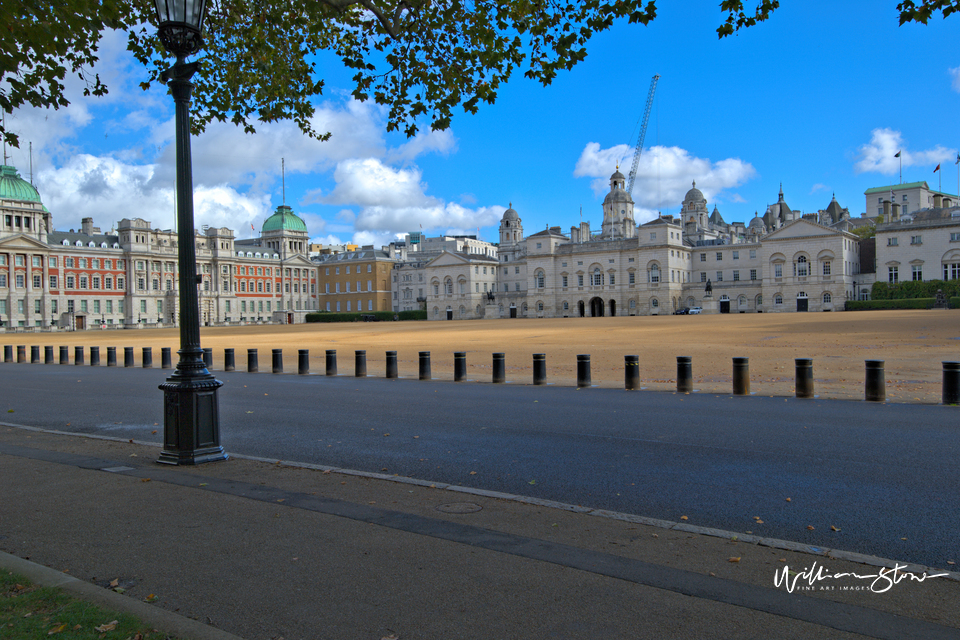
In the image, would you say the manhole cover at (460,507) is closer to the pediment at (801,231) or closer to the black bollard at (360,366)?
the black bollard at (360,366)

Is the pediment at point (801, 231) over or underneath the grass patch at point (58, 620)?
over

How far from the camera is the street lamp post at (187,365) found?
7.68 metres

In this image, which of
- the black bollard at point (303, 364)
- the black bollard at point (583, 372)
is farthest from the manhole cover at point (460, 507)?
the black bollard at point (303, 364)

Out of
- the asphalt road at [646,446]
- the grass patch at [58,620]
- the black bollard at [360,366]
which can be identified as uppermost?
the black bollard at [360,366]

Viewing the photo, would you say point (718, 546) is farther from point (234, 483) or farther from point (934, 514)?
point (234, 483)

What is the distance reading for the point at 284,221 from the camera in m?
129

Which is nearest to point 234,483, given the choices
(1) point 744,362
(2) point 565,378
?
(1) point 744,362

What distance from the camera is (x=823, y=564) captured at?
179 inches

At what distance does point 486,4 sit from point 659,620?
8.27 meters

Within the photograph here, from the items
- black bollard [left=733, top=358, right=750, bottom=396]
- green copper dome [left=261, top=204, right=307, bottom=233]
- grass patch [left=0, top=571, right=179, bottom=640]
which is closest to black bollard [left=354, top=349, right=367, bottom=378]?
black bollard [left=733, top=358, right=750, bottom=396]

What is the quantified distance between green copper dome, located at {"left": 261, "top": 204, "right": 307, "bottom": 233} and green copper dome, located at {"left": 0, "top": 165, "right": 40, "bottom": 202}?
135 ft

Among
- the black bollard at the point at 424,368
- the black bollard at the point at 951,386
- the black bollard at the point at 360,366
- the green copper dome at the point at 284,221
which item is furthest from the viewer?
the green copper dome at the point at 284,221

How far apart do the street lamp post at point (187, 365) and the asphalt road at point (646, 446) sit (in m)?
1.04

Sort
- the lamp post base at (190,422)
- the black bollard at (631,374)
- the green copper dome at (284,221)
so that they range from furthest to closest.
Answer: the green copper dome at (284,221), the black bollard at (631,374), the lamp post base at (190,422)
